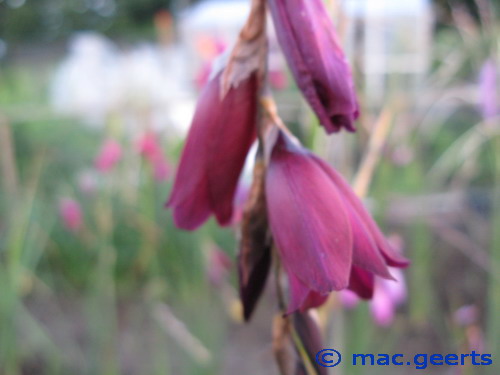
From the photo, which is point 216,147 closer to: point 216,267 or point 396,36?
point 216,267

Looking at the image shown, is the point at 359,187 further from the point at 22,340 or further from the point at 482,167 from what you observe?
the point at 482,167

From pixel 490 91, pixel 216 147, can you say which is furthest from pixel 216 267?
pixel 216 147

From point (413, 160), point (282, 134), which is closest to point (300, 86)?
point (282, 134)

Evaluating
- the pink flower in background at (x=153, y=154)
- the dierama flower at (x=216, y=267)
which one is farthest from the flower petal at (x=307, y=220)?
the pink flower in background at (x=153, y=154)

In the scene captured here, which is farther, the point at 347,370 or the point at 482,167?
the point at 482,167

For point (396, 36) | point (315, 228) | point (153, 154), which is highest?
point (315, 228)

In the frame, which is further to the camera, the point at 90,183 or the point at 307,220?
the point at 90,183
